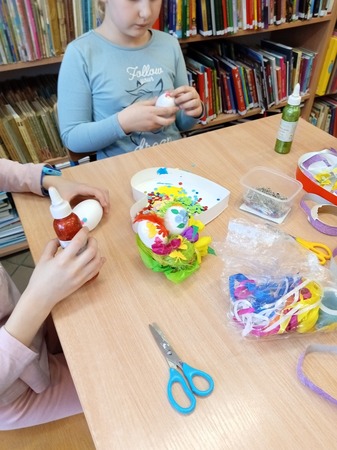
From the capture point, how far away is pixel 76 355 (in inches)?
20.0

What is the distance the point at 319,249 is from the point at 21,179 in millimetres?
629

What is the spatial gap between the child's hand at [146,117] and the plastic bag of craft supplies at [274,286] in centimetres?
39

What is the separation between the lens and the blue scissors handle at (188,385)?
453mm

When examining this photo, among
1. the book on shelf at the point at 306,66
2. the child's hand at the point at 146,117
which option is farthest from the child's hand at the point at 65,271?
the book on shelf at the point at 306,66

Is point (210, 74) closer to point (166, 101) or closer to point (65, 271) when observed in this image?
point (166, 101)

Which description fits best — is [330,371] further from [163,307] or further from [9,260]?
[9,260]

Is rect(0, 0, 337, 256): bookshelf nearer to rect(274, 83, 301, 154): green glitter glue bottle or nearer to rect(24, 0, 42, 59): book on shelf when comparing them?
rect(24, 0, 42, 59): book on shelf

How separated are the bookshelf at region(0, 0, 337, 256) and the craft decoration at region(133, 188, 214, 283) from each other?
100 cm

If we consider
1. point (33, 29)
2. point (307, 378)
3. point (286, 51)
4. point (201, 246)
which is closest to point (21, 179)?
point (201, 246)

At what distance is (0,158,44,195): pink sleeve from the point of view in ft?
2.54

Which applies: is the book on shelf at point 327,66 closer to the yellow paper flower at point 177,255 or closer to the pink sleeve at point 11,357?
the yellow paper flower at point 177,255

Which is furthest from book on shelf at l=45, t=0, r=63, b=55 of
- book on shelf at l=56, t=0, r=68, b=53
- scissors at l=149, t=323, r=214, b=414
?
scissors at l=149, t=323, r=214, b=414

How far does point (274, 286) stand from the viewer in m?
0.56

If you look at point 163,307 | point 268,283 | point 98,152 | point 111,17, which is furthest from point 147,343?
point 111,17
